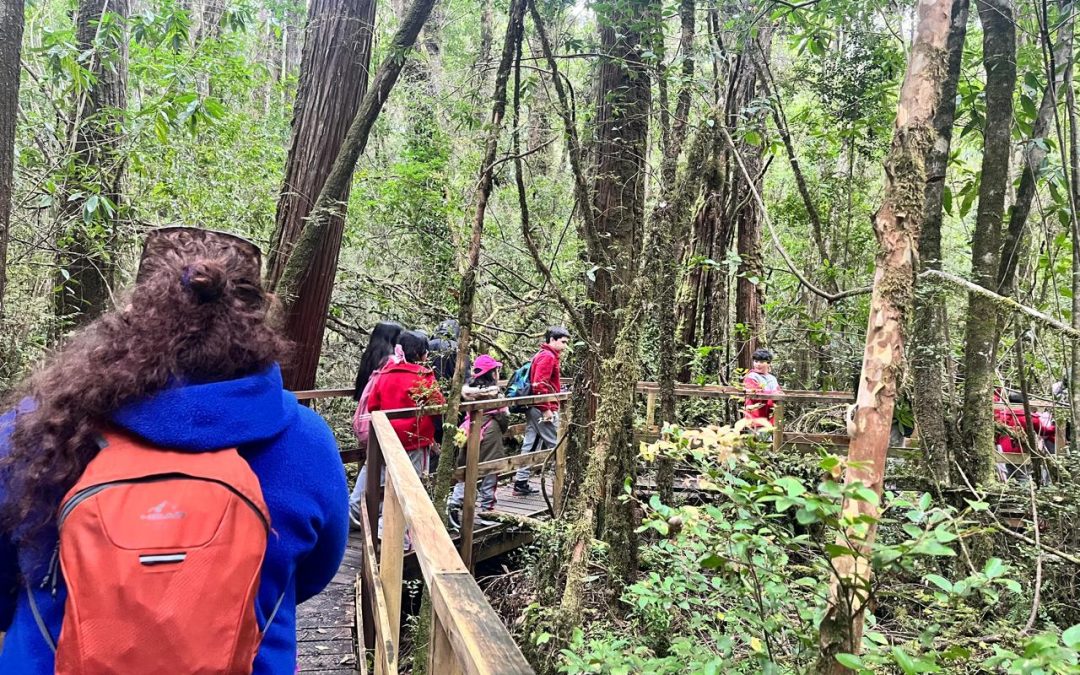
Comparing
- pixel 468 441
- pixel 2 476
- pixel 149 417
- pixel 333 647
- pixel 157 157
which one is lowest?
pixel 333 647

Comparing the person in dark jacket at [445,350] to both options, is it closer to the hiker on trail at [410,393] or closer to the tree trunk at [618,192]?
the hiker on trail at [410,393]

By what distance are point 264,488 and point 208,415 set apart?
0.19 m

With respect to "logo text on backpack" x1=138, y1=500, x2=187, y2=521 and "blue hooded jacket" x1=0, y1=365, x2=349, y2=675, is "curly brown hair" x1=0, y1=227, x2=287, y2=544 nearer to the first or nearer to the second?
"blue hooded jacket" x1=0, y1=365, x2=349, y2=675

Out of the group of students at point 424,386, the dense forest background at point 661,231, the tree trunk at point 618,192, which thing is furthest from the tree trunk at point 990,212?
the group of students at point 424,386

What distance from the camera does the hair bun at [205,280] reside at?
138 centimetres

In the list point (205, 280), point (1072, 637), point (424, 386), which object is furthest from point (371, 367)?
point (1072, 637)

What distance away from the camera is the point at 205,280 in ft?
4.55

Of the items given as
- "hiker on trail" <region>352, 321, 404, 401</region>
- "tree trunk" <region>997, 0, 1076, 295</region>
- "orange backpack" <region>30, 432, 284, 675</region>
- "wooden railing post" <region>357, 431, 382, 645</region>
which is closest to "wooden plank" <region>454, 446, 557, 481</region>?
"hiker on trail" <region>352, 321, 404, 401</region>

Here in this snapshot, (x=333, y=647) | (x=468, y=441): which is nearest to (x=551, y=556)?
(x=468, y=441)

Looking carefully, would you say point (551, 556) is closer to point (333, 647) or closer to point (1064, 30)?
point (333, 647)

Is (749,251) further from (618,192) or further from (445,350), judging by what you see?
(445,350)

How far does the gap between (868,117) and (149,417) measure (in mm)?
7377

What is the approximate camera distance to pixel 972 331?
477cm

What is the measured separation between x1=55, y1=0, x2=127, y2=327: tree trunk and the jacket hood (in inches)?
156
